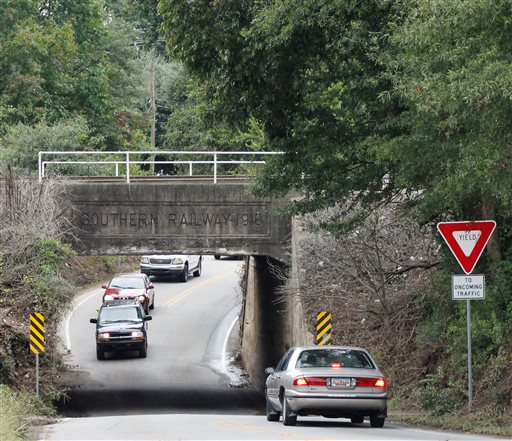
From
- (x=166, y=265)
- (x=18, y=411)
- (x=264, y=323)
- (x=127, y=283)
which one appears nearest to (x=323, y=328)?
(x=18, y=411)

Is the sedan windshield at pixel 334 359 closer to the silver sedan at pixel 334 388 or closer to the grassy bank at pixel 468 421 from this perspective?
the silver sedan at pixel 334 388

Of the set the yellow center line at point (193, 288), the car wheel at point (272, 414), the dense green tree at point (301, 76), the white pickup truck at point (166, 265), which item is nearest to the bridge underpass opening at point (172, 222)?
the dense green tree at point (301, 76)

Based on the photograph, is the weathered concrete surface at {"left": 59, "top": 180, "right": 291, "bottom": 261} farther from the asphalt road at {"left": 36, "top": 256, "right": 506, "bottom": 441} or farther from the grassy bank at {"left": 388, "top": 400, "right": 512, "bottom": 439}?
the grassy bank at {"left": 388, "top": 400, "right": 512, "bottom": 439}

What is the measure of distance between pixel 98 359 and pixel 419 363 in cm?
1804

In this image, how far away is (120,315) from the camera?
1576 inches

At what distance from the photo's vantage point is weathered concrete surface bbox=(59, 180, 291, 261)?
33500 millimetres

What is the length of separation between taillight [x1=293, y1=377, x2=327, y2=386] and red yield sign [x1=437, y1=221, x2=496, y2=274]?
283cm

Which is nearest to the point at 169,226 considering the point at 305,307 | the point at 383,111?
the point at 305,307

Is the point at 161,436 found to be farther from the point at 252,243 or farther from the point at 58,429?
the point at 252,243

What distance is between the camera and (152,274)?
6219cm

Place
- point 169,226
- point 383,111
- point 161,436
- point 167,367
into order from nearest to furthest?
point 161,436, point 383,111, point 169,226, point 167,367

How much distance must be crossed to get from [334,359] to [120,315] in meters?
21.8

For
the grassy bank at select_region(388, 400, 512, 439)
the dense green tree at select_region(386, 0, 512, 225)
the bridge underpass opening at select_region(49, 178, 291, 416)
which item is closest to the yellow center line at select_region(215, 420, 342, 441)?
the grassy bank at select_region(388, 400, 512, 439)

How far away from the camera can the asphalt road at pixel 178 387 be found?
58.2 ft
